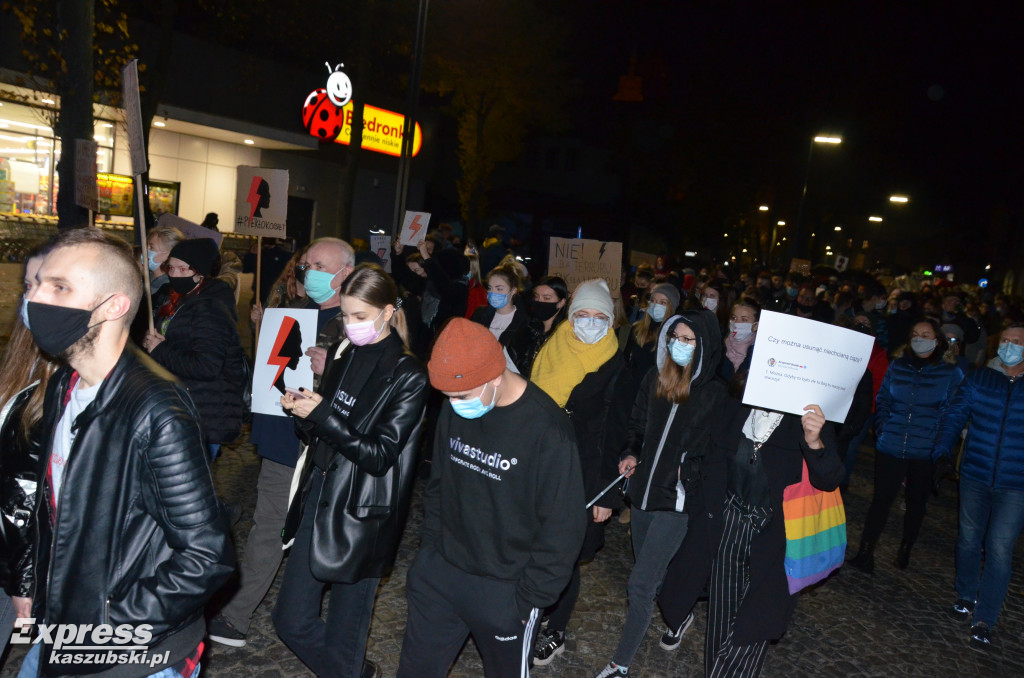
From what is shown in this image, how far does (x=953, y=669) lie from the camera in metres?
5.19

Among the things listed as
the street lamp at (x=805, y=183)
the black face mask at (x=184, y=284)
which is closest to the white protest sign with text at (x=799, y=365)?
the black face mask at (x=184, y=284)

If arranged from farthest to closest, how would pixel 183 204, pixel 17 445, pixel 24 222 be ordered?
pixel 183 204 < pixel 24 222 < pixel 17 445

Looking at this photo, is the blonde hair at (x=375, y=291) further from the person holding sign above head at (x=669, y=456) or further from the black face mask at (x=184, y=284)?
the person holding sign above head at (x=669, y=456)

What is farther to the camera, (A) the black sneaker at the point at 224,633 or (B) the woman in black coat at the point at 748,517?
(A) the black sneaker at the point at 224,633

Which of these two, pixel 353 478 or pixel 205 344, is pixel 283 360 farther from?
pixel 353 478

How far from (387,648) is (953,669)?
3708 mm

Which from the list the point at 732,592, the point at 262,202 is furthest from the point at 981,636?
the point at 262,202

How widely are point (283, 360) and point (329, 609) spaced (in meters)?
1.32

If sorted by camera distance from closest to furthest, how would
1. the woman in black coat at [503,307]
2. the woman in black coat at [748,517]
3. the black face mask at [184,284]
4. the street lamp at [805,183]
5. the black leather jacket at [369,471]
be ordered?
the black leather jacket at [369,471] < the woman in black coat at [748,517] < the black face mask at [184,284] < the woman in black coat at [503,307] < the street lamp at [805,183]

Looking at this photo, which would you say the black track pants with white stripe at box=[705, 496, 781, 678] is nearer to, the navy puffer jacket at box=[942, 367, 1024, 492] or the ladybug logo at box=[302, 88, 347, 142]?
the navy puffer jacket at box=[942, 367, 1024, 492]

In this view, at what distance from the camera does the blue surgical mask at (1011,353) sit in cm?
551

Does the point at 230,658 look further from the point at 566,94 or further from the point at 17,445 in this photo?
the point at 566,94

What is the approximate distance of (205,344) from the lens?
4410mm

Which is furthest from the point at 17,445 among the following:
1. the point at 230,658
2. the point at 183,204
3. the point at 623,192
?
the point at 623,192
